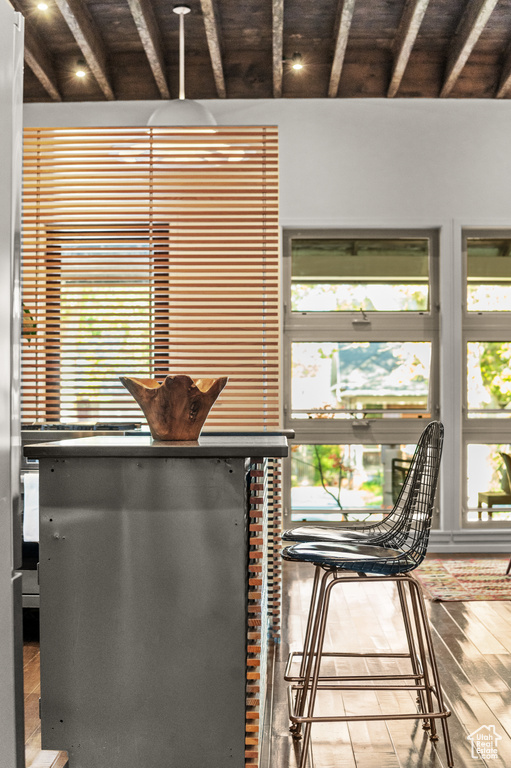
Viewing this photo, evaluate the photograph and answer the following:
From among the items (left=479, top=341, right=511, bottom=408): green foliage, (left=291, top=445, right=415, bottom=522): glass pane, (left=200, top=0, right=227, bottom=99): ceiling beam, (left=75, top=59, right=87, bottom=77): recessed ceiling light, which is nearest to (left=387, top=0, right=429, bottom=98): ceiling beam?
(left=200, top=0, right=227, bottom=99): ceiling beam

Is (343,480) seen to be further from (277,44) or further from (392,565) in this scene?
(392,565)

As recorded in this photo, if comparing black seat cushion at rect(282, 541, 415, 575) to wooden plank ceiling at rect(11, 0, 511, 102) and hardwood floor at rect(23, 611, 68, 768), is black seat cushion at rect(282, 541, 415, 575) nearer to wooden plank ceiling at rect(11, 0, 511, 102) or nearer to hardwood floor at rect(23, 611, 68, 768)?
hardwood floor at rect(23, 611, 68, 768)

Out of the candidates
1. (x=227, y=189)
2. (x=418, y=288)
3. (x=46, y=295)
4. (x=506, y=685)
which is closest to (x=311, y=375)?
(x=418, y=288)

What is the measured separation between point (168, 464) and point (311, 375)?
3781mm

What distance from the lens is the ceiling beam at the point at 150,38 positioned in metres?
4.70

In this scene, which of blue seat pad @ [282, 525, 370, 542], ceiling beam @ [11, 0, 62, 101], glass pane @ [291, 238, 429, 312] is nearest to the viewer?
blue seat pad @ [282, 525, 370, 542]

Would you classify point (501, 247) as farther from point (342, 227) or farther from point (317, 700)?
point (317, 700)

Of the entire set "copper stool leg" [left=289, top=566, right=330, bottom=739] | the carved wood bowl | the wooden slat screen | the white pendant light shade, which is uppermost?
the white pendant light shade

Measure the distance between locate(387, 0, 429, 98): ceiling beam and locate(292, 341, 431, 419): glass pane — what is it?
1.85 m

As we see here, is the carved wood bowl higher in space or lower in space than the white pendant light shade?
lower

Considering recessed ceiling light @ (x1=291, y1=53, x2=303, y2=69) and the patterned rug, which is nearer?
the patterned rug

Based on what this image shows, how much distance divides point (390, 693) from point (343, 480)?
9.59ft

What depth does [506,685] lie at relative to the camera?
290 centimetres

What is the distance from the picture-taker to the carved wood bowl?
2.28 meters
